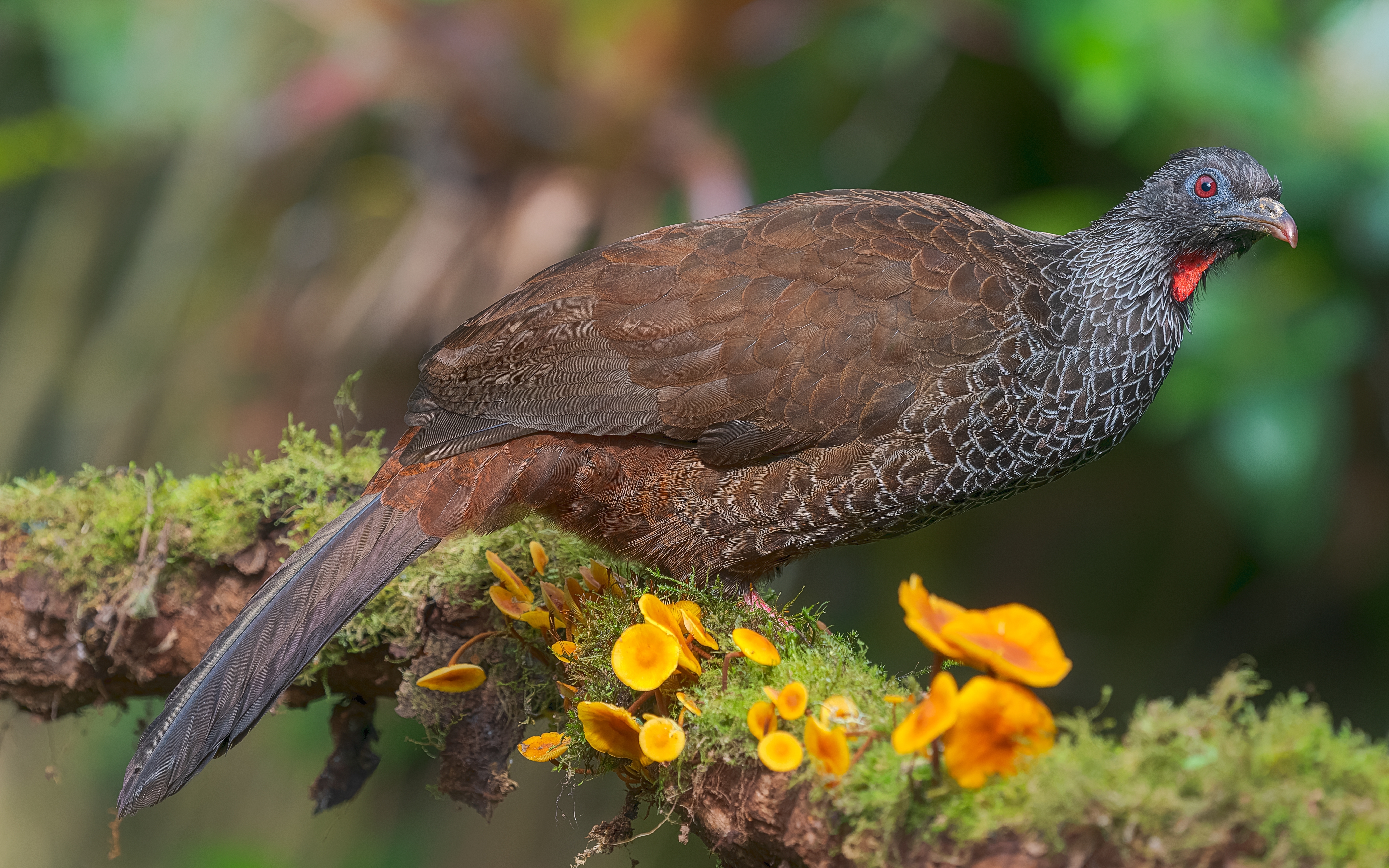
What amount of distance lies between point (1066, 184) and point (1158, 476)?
149 centimetres

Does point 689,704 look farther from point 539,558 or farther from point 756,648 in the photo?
point 539,558

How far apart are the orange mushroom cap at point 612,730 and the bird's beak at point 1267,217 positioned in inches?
67.2

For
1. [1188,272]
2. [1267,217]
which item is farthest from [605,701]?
[1267,217]

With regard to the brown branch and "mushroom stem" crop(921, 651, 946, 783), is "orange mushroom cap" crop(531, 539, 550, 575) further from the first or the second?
"mushroom stem" crop(921, 651, 946, 783)

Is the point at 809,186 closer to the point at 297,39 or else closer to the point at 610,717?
the point at 297,39

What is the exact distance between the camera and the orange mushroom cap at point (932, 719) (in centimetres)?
145

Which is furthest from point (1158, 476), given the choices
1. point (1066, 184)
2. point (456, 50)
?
point (456, 50)

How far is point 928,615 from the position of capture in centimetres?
154

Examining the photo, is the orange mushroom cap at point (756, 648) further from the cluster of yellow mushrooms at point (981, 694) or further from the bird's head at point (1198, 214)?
the bird's head at point (1198, 214)

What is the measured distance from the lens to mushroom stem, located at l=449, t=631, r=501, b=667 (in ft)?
8.11

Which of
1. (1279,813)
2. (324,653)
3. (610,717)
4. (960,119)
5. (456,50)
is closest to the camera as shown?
(1279,813)

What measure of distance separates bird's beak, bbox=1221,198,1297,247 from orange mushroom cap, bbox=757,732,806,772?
1.55 meters

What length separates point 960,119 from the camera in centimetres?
523

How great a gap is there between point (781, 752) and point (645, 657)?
38 cm
